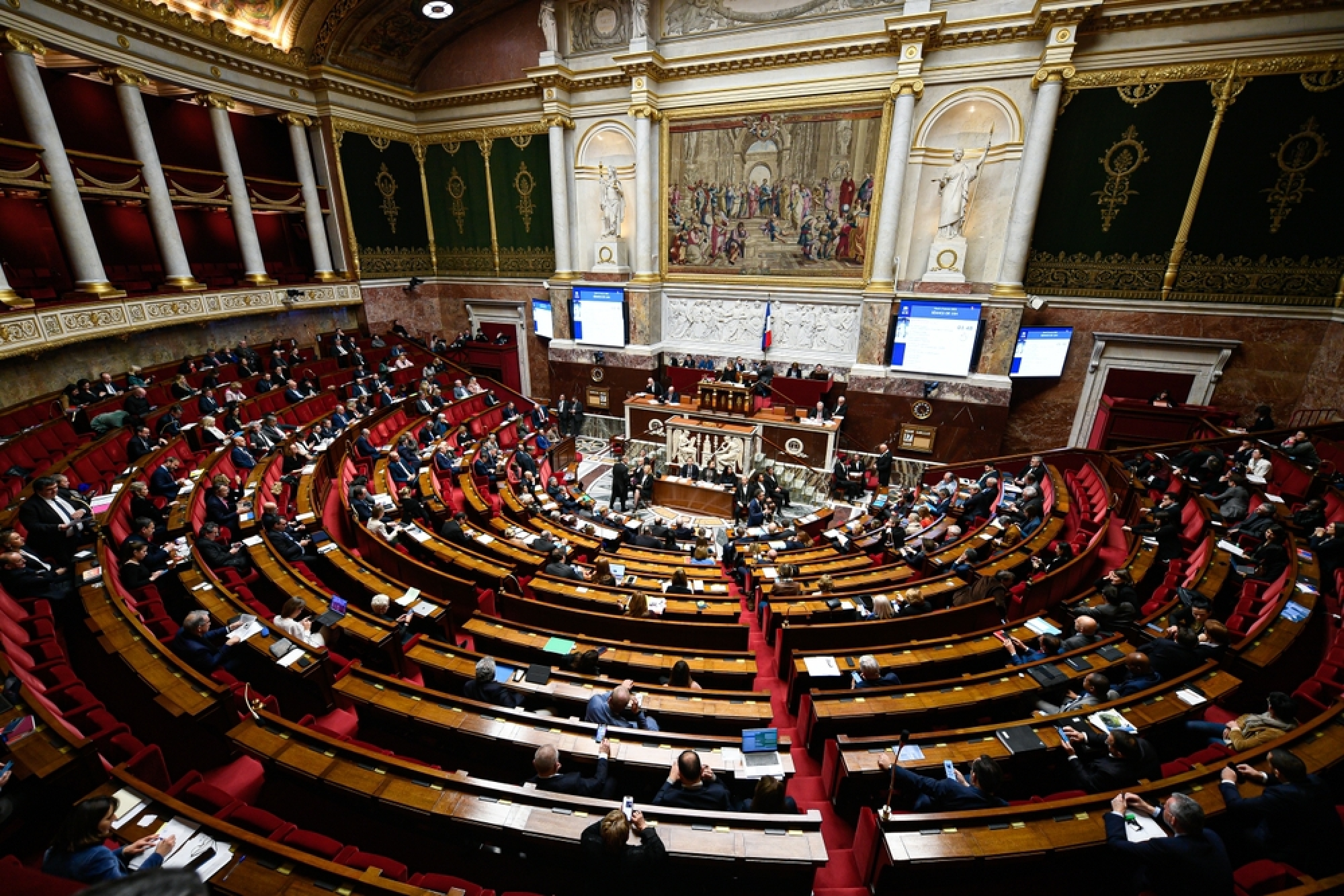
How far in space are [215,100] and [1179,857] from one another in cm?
2208

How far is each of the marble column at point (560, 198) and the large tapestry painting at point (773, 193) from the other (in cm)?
350

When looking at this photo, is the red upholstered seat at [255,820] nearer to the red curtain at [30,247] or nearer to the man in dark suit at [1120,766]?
the man in dark suit at [1120,766]

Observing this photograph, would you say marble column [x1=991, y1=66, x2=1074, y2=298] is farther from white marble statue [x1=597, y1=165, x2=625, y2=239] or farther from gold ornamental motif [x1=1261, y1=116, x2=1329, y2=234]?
white marble statue [x1=597, y1=165, x2=625, y2=239]

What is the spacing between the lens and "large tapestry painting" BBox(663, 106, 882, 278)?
14961 mm

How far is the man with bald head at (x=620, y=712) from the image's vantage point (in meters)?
4.60

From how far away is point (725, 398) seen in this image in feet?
52.3

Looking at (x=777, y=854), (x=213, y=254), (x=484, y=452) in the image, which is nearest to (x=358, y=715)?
(x=777, y=854)

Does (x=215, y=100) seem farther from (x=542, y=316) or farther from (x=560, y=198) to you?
(x=542, y=316)

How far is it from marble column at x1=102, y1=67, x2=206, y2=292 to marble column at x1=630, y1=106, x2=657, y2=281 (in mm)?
11888

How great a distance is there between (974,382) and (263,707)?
15245 millimetres

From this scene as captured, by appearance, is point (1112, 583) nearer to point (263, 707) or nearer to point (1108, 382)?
point (263, 707)

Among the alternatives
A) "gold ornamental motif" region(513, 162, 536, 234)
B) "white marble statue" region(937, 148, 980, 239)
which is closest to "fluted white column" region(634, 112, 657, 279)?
"gold ornamental motif" region(513, 162, 536, 234)

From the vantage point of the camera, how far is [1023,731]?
14.5 ft

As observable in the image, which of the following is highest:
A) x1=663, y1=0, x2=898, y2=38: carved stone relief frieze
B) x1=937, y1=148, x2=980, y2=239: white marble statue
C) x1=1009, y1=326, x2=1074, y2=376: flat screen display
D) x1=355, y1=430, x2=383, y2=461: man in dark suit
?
x1=663, y1=0, x2=898, y2=38: carved stone relief frieze
